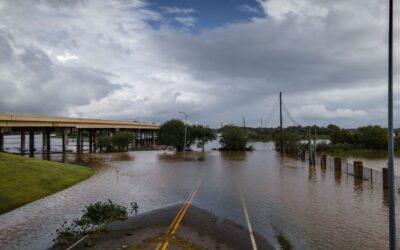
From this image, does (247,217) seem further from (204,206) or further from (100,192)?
(100,192)

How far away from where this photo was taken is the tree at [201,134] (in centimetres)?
10221

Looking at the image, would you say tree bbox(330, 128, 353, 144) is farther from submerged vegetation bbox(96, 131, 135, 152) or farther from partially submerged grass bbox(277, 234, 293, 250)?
partially submerged grass bbox(277, 234, 293, 250)

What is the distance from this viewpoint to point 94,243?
14.1m

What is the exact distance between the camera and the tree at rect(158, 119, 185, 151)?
318 ft

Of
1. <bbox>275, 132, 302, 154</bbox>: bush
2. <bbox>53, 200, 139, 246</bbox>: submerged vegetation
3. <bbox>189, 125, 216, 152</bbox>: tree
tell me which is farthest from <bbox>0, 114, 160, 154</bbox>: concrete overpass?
<bbox>53, 200, 139, 246</bbox>: submerged vegetation

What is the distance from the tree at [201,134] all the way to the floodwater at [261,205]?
208 feet

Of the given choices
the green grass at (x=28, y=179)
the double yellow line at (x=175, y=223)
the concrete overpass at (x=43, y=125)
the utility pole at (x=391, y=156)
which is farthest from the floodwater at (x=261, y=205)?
the concrete overpass at (x=43, y=125)

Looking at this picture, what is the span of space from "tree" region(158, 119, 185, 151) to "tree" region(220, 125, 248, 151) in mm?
12010

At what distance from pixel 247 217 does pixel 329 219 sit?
4324mm

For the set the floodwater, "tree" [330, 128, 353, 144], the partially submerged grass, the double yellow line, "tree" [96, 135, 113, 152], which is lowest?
the floodwater

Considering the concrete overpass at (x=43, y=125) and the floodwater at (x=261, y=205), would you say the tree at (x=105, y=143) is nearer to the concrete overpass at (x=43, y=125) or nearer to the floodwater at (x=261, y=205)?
the concrete overpass at (x=43, y=125)

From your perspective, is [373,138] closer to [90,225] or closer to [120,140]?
[120,140]

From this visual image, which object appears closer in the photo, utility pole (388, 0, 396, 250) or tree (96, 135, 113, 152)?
utility pole (388, 0, 396, 250)

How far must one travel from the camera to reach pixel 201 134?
10262 cm
